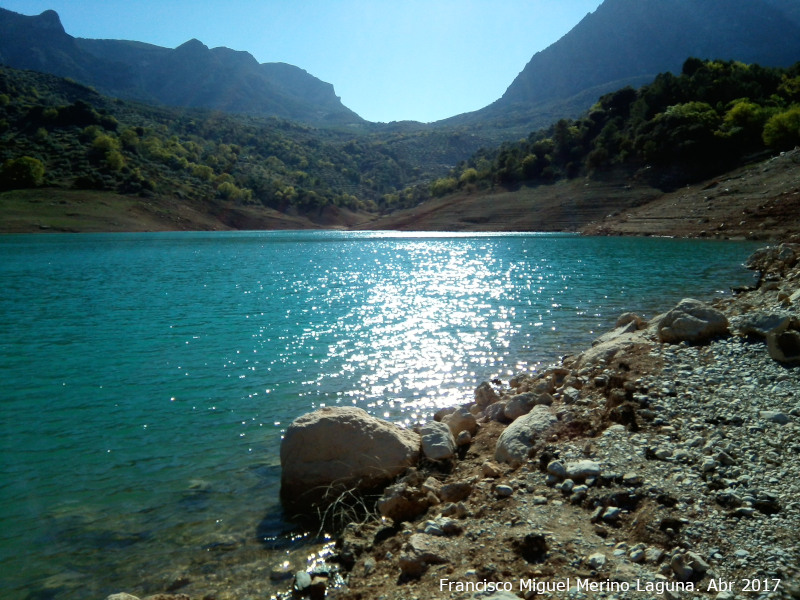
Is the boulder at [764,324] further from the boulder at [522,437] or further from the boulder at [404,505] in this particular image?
the boulder at [404,505]

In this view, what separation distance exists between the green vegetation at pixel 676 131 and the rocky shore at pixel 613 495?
69.3 m

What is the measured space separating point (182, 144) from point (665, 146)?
12125 cm

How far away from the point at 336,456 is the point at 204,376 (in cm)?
626

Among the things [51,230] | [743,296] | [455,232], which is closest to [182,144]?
[51,230]

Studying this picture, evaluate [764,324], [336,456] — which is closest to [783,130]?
[764,324]

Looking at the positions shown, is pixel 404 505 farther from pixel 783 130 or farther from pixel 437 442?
pixel 783 130

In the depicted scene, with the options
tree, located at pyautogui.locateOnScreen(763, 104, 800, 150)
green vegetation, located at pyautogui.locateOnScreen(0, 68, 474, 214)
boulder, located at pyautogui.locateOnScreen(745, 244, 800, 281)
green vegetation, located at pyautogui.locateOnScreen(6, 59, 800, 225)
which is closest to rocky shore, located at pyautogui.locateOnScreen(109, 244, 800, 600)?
boulder, located at pyautogui.locateOnScreen(745, 244, 800, 281)

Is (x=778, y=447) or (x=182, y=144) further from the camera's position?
(x=182, y=144)

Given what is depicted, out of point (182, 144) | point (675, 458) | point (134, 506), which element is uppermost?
point (182, 144)

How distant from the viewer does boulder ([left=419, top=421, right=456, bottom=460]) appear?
774cm

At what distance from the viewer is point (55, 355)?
1452cm

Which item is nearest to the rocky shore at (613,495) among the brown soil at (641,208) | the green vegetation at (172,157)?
the brown soil at (641,208)

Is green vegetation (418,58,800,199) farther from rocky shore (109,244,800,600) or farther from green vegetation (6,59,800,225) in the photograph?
rocky shore (109,244,800,600)

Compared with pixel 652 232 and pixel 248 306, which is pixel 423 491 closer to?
pixel 248 306
